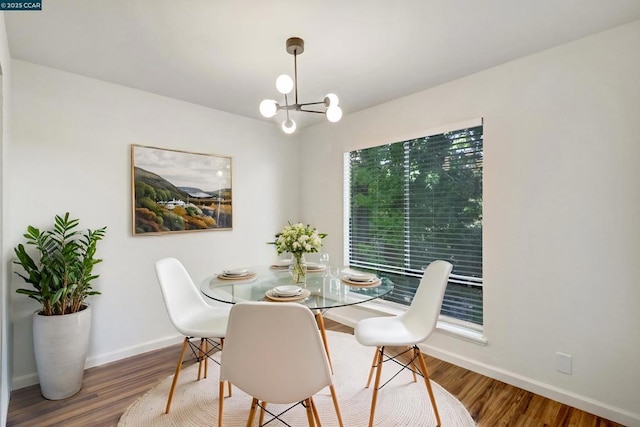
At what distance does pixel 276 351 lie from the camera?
1303 millimetres

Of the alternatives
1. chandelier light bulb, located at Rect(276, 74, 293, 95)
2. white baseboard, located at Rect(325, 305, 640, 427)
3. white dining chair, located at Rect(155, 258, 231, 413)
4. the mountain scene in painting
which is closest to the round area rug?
white dining chair, located at Rect(155, 258, 231, 413)

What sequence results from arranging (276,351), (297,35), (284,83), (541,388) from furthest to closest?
(541,388), (297,35), (284,83), (276,351)

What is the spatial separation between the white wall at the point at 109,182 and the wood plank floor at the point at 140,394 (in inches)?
11.5

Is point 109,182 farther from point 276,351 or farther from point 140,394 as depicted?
point 276,351

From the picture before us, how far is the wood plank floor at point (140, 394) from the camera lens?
6.39ft

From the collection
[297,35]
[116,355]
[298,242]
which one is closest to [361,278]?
[298,242]

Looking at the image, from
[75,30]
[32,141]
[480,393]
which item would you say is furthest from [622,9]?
[32,141]

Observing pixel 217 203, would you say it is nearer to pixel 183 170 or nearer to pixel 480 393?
pixel 183 170

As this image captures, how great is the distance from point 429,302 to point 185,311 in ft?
5.86

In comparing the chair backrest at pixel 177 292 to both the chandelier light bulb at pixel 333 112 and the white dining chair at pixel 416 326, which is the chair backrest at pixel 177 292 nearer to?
the white dining chair at pixel 416 326

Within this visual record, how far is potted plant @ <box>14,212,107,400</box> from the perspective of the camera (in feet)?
7.04

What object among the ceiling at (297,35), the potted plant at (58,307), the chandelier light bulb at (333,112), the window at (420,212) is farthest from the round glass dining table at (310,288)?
the ceiling at (297,35)

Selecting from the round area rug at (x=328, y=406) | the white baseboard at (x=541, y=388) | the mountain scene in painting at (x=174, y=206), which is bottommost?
the round area rug at (x=328, y=406)

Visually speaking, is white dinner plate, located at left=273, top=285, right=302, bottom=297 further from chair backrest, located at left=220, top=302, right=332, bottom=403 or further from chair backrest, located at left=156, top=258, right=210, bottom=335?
chair backrest, located at left=156, top=258, right=210, bottom=335
